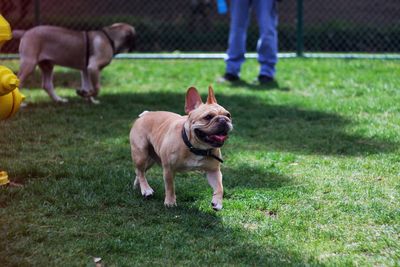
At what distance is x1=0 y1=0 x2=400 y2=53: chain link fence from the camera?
13.3 m

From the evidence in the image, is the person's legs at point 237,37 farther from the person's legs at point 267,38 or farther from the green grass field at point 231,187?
the green grass field at point 231,187

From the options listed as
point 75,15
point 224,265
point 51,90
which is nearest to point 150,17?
point 75,15

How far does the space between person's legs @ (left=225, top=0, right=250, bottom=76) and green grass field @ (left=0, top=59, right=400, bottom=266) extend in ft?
2.61

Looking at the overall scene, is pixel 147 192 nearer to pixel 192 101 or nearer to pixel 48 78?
pixel 192 101

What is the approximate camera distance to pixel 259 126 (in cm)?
754

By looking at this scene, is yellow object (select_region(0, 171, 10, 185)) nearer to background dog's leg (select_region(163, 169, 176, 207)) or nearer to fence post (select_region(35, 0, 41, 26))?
background dog's leg (select_region(163, 169, 176, 207))

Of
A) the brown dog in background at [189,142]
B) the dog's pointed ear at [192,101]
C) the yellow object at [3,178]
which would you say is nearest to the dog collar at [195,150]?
the brown dog in background at [189,142]

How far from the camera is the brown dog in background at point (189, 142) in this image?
4.43 m

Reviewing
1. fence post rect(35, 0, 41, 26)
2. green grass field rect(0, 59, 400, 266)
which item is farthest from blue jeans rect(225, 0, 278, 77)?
fence post rect(35, 0, 41, 26)

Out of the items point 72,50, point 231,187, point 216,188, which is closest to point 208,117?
point 216,188

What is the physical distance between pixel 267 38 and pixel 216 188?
5625 millimetres

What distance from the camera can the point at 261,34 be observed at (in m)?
9.95

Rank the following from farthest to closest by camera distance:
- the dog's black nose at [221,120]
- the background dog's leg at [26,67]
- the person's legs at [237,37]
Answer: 1. the person's legs at [237,37]
2. the background dog's leg at [26,67]
3. the dog's black nose at [221,120]

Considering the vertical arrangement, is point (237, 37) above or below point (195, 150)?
below
